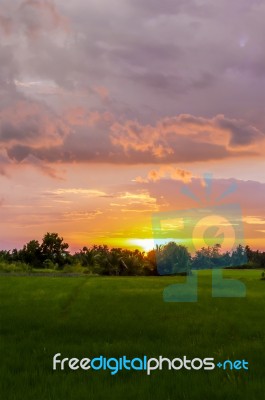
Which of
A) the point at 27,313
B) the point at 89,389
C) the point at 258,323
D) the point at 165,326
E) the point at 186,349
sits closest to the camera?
the point at 89,389

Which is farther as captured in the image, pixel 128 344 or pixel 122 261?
pixel 122 261

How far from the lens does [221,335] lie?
13328 mm

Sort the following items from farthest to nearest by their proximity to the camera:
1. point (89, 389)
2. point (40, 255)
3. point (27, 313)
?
point (40, 255), point (27, 313), point (89, 389)

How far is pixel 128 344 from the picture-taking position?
11.4 m

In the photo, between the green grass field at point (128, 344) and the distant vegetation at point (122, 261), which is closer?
the green grass field at point (128, 344)

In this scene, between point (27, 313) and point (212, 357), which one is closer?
point (212, 357)

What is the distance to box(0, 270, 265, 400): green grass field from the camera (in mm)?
7684

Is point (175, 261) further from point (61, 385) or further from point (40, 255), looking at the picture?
point (61, 385)

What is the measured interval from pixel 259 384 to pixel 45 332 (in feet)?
23.9

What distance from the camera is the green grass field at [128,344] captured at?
768 cm

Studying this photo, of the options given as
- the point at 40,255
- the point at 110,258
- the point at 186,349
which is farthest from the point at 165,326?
the point at 40,255

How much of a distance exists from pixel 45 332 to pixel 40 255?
71.3 metres

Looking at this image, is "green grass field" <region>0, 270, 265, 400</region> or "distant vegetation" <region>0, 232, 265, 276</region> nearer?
"green grass field" <region>0, 270, 265, 400</region>

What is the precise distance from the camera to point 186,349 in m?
10.9
